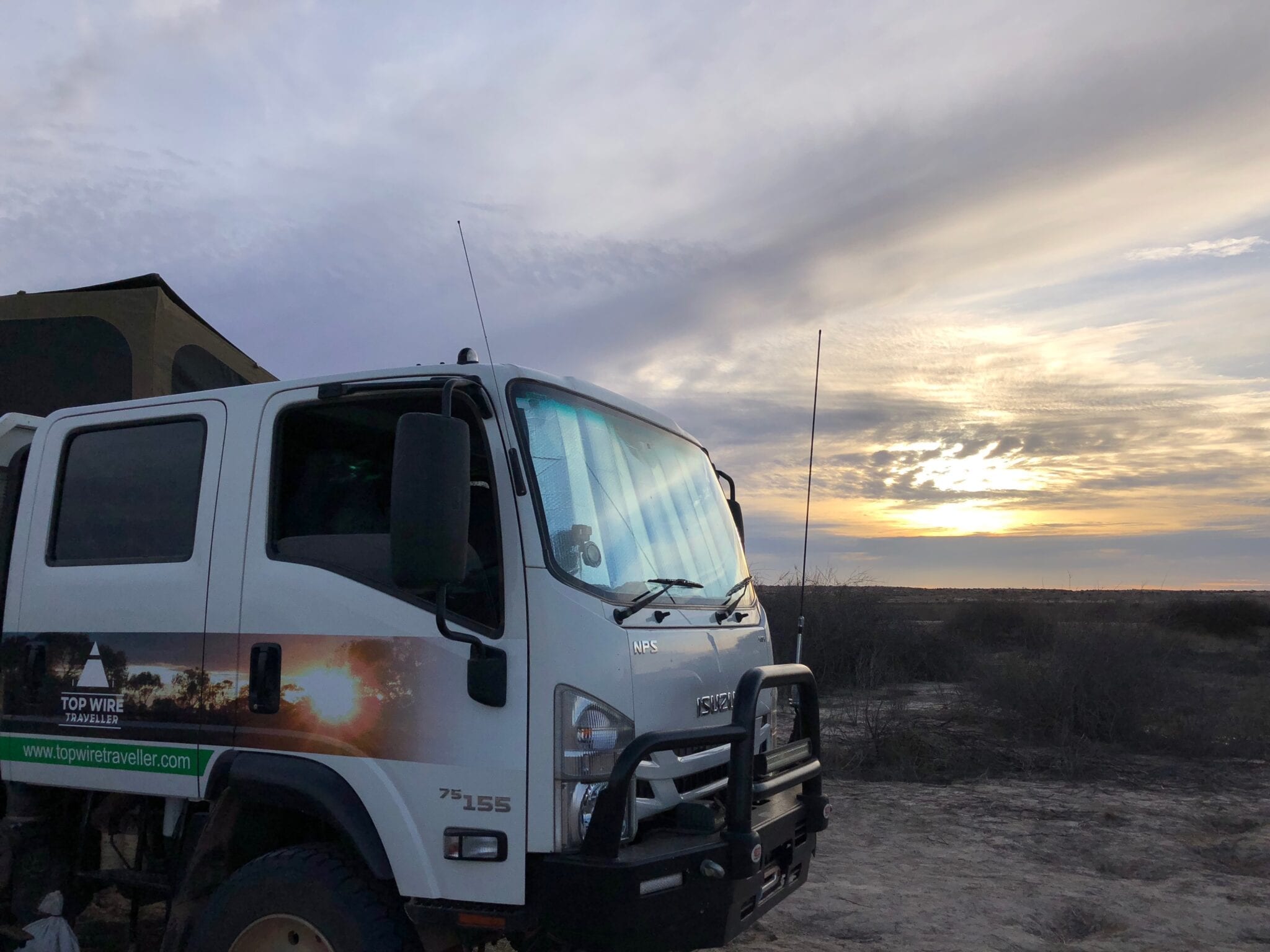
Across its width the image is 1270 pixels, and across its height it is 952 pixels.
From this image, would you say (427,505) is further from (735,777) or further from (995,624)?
(995,624)

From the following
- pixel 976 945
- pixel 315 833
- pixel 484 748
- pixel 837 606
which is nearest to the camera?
pixel 484 748

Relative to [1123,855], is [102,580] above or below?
above

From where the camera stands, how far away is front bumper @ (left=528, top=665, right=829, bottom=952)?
2.78m

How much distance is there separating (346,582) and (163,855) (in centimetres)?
151

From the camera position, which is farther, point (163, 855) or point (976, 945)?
point (976, 945)

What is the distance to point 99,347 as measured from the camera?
5.24 m

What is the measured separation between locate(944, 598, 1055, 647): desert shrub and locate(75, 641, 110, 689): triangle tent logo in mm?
21267

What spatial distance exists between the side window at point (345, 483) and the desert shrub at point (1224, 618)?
3243 cm

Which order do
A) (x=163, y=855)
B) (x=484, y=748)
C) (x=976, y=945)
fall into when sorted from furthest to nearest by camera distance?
(x=976, y=945) < (x=163, y=855) < (x=484, y=748)

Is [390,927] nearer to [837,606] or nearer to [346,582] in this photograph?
[346,582]

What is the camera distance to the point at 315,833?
11.3ft

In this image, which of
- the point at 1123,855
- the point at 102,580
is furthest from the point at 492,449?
the point at 1123,855

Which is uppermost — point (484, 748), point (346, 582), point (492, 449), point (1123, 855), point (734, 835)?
point (492, 449)

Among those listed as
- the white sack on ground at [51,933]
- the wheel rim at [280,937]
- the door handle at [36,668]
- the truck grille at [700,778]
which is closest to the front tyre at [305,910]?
the wheel rim at [280,937]
